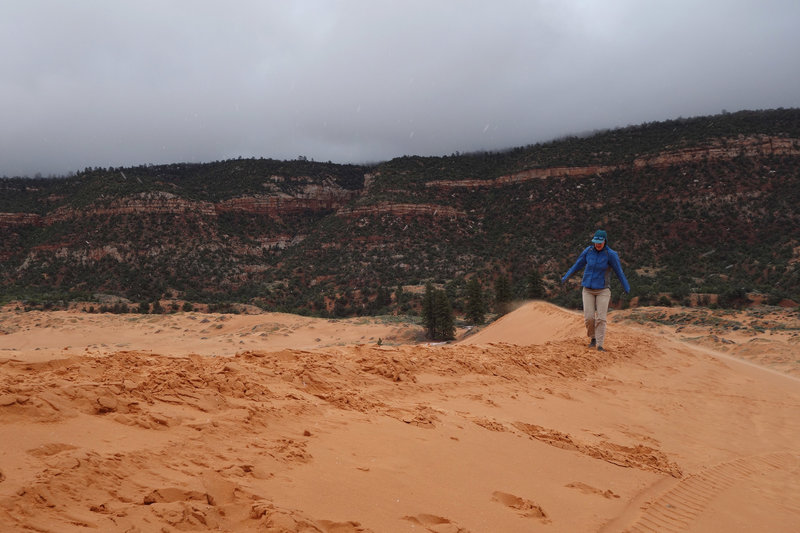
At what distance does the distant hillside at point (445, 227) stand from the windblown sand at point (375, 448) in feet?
89.5

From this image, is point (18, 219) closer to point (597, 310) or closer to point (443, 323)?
point (443, 323)

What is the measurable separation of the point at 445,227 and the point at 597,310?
1907 inches

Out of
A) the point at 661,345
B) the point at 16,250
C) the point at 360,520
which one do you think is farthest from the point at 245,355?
the point at 16,250

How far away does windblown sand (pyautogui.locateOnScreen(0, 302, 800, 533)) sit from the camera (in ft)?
8.69

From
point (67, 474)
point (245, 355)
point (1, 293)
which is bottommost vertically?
point (1, 293)

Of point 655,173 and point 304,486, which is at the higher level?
point 655,173

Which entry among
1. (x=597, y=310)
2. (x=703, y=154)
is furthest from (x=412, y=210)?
(x=597, y=310)

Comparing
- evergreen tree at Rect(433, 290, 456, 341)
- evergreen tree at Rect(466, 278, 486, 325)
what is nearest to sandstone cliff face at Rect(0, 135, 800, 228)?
evergreen tree at Rect(466, 278, 486, 325)

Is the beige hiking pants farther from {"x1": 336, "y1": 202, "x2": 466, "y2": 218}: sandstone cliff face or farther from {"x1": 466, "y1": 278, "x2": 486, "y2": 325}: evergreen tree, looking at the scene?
{"x1": 336, "y1": 202, "x2": 466, "y2": 218}: sandstone cliff face

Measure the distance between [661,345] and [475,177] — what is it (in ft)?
187

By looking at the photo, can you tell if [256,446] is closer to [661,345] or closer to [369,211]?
[661,345]

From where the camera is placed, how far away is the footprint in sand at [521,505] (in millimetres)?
3180

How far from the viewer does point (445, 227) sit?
5800 cm

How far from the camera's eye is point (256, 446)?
11.6 ft
